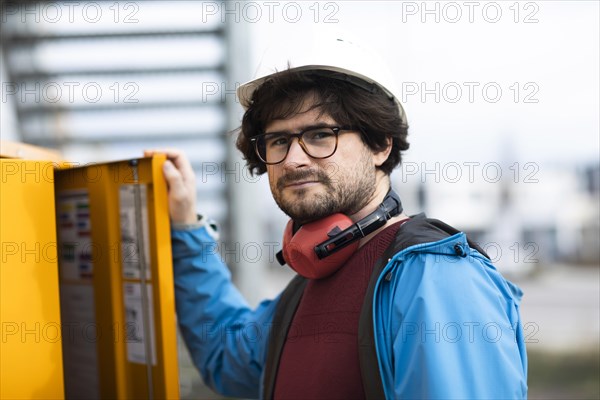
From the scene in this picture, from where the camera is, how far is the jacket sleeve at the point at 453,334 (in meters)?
1.64

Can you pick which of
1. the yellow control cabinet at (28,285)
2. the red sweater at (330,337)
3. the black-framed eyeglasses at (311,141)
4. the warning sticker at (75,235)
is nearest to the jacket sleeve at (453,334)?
the red sweater at (330,337)

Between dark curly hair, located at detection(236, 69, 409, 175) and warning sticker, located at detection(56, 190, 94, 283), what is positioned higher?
dark curly hair, located at detection(236, 69, 409, 175)

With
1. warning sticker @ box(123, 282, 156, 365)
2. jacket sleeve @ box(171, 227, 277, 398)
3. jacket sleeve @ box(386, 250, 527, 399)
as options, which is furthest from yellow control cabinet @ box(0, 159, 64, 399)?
jacket sleeve @ box(386, 250, 527, 399)

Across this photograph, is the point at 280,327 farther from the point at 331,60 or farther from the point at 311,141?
the point at 331,60

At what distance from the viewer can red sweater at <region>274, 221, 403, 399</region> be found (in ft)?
6.38

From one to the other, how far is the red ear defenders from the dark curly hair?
27 cm

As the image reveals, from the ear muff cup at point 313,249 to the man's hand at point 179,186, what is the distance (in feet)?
1.63

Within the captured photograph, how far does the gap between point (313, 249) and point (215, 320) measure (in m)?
0.75

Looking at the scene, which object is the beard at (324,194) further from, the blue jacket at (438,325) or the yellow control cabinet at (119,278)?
the yellow control cabinet at (119,278)

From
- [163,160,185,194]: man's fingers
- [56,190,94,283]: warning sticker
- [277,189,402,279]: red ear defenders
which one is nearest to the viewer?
[277,189,402,279]: red ear defenders

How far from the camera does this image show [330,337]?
79.9 inches

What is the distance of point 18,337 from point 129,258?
0.53 meters

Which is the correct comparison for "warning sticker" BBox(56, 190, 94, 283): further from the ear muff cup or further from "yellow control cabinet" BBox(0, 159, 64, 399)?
the ear muff cup

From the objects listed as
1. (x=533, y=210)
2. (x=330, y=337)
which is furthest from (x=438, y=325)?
(x=533, y=210)
